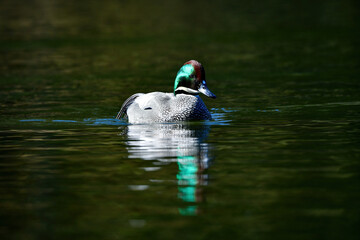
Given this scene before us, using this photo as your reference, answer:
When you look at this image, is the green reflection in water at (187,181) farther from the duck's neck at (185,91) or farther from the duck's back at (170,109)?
the duck's neck at (185,91)

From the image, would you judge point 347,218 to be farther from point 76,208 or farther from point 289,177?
point 76,208

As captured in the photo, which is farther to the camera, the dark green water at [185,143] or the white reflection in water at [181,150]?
the white reflection in water at [181,150]

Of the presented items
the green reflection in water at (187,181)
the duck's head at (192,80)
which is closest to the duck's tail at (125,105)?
the duck's head at (192,80)

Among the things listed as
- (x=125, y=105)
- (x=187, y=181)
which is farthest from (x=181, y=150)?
(x=125, y=105)

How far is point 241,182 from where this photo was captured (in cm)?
855

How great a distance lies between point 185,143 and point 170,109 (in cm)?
229

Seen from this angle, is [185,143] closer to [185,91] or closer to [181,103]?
[181,103]

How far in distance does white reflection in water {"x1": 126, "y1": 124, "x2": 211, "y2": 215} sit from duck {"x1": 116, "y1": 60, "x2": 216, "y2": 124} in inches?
8.9

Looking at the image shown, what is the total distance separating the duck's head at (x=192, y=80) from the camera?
44.3 ft

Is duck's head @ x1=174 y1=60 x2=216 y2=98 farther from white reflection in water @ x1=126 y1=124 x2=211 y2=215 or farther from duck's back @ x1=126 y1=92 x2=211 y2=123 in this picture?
white reflection in water @ x1=126 y1=124 x2=211 y2=215

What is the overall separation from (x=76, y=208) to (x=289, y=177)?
251 centimetres

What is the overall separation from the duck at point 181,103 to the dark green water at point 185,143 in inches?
9.8

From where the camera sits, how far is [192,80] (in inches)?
536

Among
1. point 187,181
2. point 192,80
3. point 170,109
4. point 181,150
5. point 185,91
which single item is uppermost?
point 192,80
